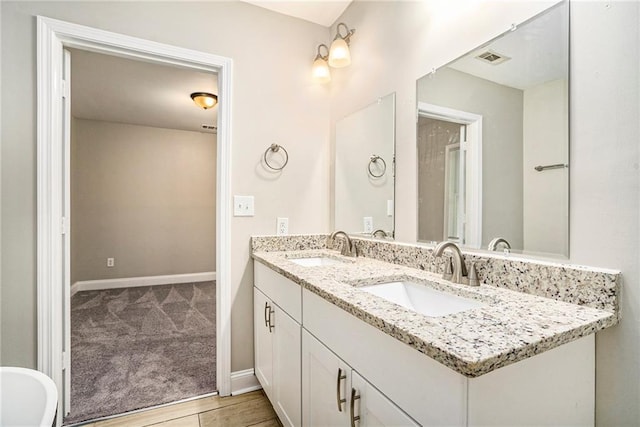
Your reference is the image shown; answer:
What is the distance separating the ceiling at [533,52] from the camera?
964 mm

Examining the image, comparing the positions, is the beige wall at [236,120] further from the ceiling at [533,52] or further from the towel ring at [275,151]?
the ceiling at [533,52]

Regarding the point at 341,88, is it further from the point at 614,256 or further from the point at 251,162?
the point at 614,256

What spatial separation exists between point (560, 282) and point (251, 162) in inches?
65.9

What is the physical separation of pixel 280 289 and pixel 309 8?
183 cm

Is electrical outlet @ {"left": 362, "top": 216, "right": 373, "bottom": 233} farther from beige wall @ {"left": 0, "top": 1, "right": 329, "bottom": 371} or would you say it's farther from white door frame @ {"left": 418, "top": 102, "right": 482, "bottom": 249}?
white door frame @ {"left": 418, "top": 102, "right": 482, "bottom": 249}

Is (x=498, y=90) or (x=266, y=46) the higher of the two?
(x=266, y=46)

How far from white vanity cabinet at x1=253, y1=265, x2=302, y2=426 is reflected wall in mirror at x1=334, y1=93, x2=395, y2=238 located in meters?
0.65

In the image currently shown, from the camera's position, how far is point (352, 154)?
204cm

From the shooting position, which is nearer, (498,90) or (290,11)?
(498,90)

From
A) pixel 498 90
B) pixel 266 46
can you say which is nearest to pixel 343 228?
pixel 498 90

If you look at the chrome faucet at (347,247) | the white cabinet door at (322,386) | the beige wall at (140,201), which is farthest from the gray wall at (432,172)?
the beige wall at (140,201)

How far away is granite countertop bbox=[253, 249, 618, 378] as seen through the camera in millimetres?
600

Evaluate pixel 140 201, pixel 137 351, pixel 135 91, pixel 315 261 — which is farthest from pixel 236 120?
pixel 140 201

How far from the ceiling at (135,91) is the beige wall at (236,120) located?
0.40 metres
